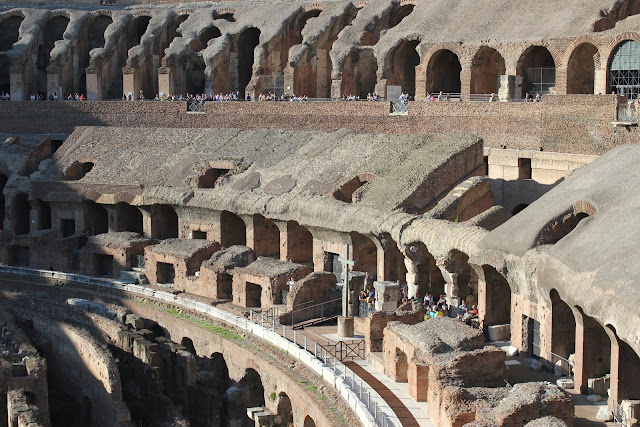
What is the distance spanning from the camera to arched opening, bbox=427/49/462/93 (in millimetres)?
44031

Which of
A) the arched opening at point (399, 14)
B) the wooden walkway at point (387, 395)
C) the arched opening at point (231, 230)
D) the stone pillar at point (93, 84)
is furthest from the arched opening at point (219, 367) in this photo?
the stone pillar at point (93, 84)

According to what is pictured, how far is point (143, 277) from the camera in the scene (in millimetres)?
37719

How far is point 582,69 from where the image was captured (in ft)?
125

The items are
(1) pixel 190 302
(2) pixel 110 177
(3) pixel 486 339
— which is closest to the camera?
(3) pixel 486 339

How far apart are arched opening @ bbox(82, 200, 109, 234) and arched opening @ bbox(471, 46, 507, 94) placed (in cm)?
1673

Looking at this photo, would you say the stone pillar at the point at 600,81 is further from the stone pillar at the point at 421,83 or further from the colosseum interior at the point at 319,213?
the stone pillar at the point at 421,83

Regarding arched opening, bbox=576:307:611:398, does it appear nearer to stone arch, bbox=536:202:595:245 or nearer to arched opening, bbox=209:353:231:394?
stone arch, bbox=536:202:595:245

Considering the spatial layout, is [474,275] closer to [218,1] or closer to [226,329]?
[226,329]

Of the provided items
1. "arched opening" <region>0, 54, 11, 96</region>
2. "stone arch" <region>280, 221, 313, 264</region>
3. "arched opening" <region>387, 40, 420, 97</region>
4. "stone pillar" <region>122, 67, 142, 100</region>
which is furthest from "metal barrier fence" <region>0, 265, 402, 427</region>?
"arched opening" <region>0, 54, 11, 96</region>

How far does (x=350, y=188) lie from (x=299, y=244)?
2.80 meters

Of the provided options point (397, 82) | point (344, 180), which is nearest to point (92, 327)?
point (344, 180)

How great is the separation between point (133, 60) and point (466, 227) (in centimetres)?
2998

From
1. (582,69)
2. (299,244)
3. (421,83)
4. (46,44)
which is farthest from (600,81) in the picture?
(46,44)

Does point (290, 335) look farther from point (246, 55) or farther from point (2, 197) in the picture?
point (246, 55)
